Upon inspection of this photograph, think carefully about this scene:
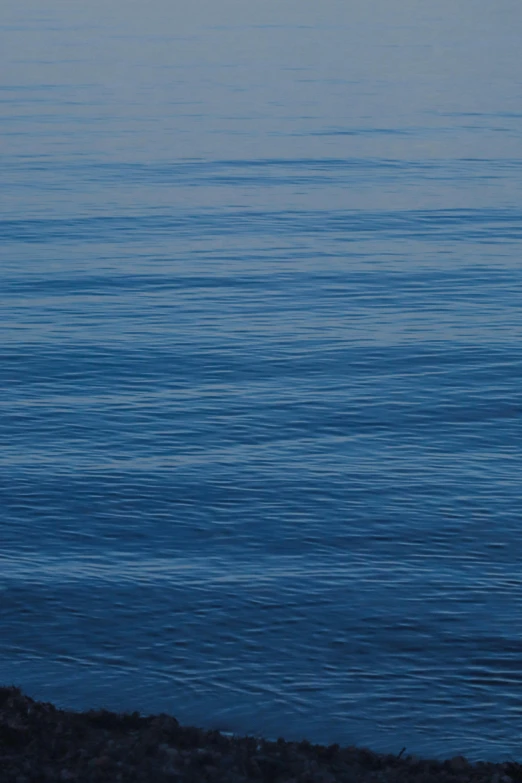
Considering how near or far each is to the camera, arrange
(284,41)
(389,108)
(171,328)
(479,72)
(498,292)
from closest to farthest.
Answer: (171,328)
(498,292)
(389,108)
(479,72)
(284,41)

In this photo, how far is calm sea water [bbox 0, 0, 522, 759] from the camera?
13.9 m

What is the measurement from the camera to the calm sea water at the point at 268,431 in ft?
45.7

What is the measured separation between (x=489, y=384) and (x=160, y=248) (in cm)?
1370

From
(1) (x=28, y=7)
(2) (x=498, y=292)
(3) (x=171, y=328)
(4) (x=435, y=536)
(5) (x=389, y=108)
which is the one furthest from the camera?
(1) (x=28, y=7)

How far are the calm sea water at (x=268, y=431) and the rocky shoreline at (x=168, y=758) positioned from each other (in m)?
1.46

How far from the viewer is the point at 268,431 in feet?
71.3

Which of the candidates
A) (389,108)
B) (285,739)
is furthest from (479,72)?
(285,739)

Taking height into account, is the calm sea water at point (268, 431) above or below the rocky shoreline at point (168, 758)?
above

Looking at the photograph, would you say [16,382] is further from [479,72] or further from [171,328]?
[479,72]

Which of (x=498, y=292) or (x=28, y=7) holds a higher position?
(x=28, y=7)

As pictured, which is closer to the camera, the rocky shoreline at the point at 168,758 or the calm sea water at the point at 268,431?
the rocky shoreline at the point at 168,758

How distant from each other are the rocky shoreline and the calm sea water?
1.46 meters

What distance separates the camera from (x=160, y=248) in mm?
35531

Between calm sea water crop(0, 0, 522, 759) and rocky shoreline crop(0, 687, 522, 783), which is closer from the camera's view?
rocky shoreline crop(0, 687, 522, 783)
